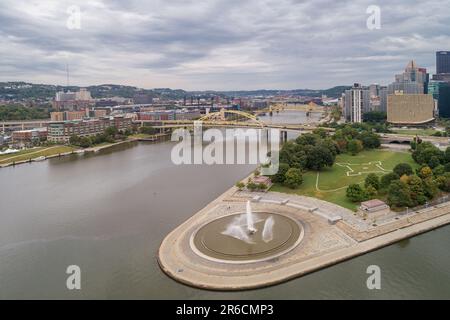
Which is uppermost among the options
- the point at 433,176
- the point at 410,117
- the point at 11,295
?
the point at 410,117

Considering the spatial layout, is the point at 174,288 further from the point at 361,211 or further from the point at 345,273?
the point at 361,211

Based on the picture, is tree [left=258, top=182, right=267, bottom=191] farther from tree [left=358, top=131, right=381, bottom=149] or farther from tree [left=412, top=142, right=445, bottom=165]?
tree [left=358, top=131, right=381, bottom=149]

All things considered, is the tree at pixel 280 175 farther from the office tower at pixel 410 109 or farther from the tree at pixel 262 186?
the office tower at pixel 410 109

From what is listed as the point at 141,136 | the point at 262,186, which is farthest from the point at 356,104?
the point at 262,186

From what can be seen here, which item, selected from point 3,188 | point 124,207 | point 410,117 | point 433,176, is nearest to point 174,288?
point 124,207

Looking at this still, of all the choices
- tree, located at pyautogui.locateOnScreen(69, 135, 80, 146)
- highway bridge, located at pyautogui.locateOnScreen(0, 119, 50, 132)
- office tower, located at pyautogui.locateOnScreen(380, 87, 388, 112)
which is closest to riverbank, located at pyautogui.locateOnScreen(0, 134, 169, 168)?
tree, located at pyautogui.locateOnScreen(69, 135, 80, 146)
